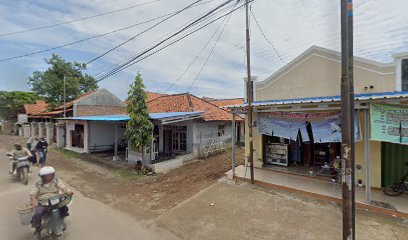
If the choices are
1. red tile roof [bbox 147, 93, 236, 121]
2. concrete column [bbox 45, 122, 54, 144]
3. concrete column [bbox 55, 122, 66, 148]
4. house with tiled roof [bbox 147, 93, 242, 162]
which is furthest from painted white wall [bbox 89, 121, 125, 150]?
concrete column [bbox 45, 122, 54, 144]

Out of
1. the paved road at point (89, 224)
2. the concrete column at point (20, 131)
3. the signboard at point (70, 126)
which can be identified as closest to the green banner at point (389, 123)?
the paved road at point (89, 224)

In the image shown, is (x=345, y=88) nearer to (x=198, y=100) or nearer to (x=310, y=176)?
(x=310, y=176)

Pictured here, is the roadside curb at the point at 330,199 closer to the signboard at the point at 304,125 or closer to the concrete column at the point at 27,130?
the signboard at the point at 304,125

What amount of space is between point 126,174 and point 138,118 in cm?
282

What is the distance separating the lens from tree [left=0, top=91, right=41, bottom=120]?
3212 centimetres

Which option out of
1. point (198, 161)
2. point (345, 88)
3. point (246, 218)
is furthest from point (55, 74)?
point (345, 88)

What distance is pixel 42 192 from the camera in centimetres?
450

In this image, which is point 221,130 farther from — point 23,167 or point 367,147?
point 23,167

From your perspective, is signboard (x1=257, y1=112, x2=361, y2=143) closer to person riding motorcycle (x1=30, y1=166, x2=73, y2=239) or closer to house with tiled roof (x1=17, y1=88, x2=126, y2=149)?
person riding motorcycle (x1=30, y1=166, x2=73, y2=239)

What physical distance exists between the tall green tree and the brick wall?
46.3 ft

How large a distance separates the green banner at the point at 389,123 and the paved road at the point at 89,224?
20.7 ft

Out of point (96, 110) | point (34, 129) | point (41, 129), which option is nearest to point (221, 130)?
point (96, 110)

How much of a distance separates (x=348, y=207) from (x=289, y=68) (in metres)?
7.23

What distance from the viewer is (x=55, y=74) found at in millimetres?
25734
